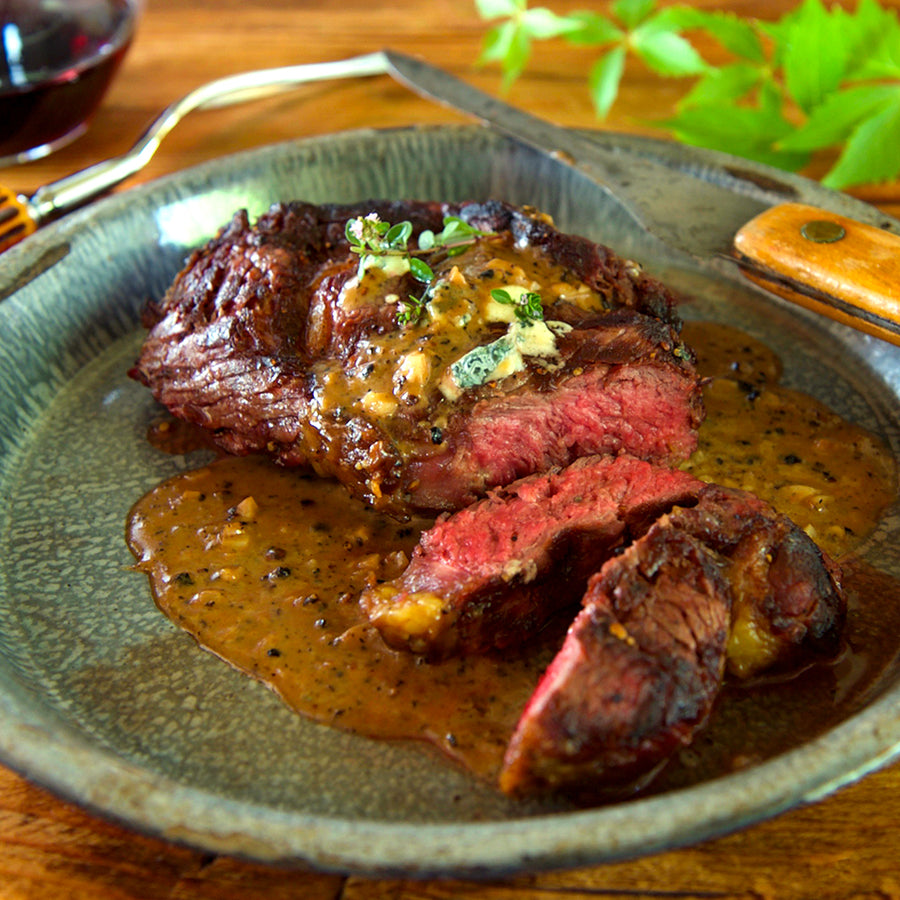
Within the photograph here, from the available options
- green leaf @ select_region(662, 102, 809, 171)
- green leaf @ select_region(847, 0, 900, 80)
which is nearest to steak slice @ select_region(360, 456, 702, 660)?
green leaf @ select_region(662, 102, 809, 171)

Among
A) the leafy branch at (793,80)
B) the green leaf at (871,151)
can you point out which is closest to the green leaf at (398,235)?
the leafy branch at (793,80)

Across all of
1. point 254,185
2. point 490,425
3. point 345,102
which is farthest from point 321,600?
point 345,102

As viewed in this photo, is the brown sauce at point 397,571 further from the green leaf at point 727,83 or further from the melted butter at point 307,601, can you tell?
the green leaf at point 727,83

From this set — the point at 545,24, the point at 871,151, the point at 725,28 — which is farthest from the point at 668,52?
the point at 871,151

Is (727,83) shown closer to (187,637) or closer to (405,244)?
(405,244)

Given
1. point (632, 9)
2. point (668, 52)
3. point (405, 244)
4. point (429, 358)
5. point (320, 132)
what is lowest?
point (320, 132)

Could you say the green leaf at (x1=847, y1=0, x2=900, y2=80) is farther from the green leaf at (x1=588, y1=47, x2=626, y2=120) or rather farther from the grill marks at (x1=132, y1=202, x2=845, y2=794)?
the grill marks at (x1=132, y1=202, x2=845, y2=794)
